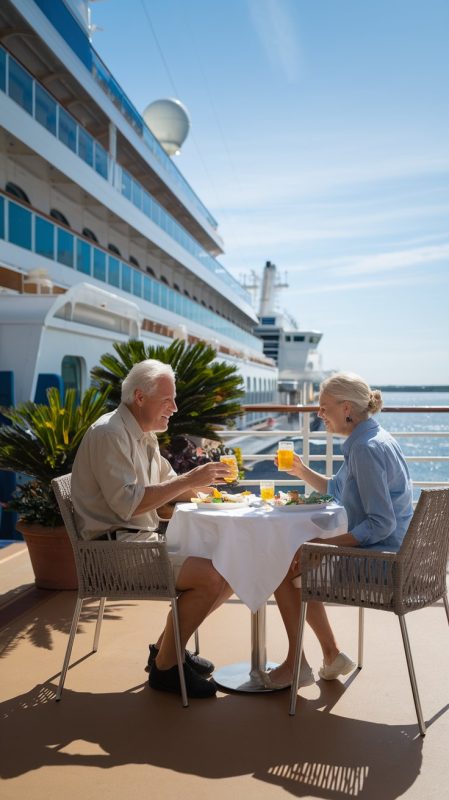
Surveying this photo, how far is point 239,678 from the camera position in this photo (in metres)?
3.61

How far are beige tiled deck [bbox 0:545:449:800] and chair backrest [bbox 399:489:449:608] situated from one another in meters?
0.49

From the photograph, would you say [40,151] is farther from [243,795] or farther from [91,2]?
[243,795]

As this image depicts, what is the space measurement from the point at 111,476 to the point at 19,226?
8.14 meters

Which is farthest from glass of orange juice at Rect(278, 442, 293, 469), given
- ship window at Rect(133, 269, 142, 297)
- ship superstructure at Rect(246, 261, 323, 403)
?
ship superstructure at Rect(246, 261, 323, 403)

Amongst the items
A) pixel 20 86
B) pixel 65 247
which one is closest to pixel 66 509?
pixel 65 247

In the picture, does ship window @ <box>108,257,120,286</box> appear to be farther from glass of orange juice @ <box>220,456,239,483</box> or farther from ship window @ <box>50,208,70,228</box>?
glass of orange juice @ <box>220,456,239,483</box>

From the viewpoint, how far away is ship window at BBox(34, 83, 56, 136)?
12555 mm

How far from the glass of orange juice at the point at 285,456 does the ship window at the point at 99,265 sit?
11130 mm

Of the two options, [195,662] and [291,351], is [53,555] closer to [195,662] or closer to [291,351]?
[195,662]

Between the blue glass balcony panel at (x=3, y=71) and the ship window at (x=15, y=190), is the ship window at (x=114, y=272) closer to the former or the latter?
the ship window at (x=15, y=190)

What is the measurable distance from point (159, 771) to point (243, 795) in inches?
12.9

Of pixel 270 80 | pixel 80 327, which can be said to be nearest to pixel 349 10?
pixel 270 80

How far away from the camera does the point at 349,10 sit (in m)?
10.6

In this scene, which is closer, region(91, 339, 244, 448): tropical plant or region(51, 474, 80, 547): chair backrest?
region(51, 474, 80, 547): chair backrest
